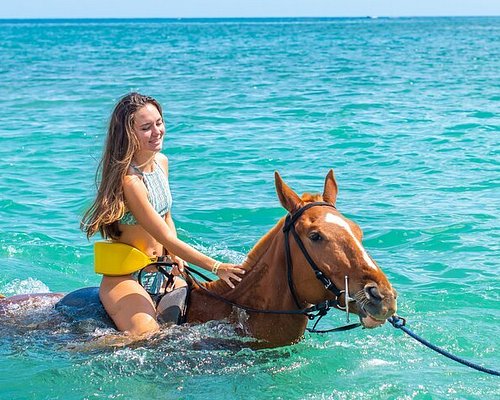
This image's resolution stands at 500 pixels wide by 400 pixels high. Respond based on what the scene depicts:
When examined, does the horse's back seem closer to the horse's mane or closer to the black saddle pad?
the black saddle pad

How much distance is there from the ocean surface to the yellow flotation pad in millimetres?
481

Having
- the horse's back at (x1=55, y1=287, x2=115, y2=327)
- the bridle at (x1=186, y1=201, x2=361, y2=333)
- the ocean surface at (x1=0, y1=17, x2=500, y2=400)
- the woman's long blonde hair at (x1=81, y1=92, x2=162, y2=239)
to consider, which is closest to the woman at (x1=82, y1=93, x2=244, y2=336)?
the woman's long blonde hair at (x1=81, y1=92, x2=162, y2=239)

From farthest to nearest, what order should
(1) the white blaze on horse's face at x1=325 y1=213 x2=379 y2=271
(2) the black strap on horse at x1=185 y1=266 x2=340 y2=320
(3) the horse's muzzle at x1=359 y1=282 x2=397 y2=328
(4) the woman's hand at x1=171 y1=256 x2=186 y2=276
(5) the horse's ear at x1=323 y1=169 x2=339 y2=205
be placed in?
(4) the woman's hand at x1=171 y1=256 x2=186 y2=276
(5) the horse's ear at x1=323 y1=169 x2=339 y2=205
(2) the black strap on horse at x1=185 y1=266 x2=340 y2=320
(1) the white blaze on horse's face at x1=325 y1=213 x2=379 y2=271
(3) the horse's muzzle at x1=359 y1=282 x2=397 y2=328

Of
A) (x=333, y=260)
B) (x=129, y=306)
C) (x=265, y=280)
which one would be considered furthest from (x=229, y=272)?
(x=333, y=260)

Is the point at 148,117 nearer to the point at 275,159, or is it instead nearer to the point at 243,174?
the point at 243,174

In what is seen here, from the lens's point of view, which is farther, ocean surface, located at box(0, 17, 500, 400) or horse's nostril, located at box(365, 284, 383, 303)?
ocean surface, located at box(0, 17, 500, 400)

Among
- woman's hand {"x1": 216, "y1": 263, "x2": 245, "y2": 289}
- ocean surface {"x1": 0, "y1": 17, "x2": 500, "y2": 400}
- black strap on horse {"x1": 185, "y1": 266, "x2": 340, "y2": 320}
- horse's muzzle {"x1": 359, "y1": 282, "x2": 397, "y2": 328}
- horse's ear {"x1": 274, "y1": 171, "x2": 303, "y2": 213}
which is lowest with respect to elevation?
ocean surface {"x1": 0, "y1": 17, "x2": 500, "y2": 400}

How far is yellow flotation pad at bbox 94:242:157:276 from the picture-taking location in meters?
5.82

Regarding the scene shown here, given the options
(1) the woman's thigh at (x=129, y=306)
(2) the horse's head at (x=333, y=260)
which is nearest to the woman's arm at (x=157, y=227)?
(1) the woman's thigh at (x=129, y=306)

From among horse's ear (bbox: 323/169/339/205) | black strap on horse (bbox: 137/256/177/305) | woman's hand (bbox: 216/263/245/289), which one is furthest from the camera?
black strap on horse (bbox: 137/256/177/305)

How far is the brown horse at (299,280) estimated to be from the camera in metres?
4.78

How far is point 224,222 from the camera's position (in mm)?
10977

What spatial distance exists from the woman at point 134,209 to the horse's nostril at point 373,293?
1.18 m

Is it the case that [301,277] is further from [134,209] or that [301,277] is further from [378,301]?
[134,209]
